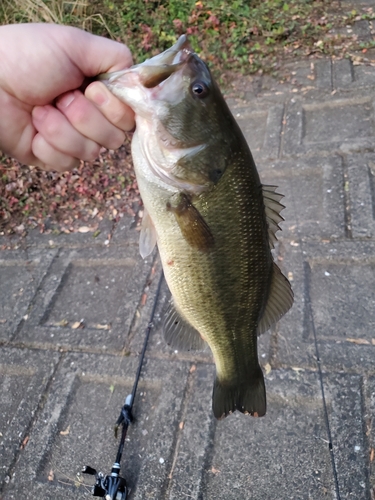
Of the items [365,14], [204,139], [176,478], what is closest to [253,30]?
[365,14]

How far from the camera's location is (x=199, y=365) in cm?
254

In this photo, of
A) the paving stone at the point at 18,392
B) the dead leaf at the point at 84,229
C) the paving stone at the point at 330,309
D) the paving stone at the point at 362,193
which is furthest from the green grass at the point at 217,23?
the paving stone at the point at 18,392

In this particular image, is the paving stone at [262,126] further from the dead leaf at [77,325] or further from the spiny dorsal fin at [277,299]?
the spiny dorsal fin at [277,299]

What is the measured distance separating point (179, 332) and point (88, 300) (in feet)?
5.51

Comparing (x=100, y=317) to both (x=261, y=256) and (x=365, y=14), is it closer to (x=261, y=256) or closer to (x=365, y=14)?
(x=261, y=256)

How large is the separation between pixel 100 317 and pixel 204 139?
6.49 feet

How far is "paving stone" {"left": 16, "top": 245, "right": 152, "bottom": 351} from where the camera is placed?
2.92m

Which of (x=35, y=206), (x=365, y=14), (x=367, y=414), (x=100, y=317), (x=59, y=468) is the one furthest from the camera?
(x=365, y=14)

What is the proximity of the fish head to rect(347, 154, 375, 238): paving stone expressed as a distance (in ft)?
6.35

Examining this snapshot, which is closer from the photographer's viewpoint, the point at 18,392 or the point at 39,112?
the point at 39,112

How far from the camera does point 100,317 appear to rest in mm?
3037

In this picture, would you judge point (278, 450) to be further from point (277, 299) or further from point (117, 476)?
point (277, 299)

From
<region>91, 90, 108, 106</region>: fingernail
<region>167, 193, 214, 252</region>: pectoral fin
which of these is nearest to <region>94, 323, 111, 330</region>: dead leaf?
<region>167, 193, 214, 252</region>: pectoral fin

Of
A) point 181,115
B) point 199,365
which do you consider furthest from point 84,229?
point 181,115
